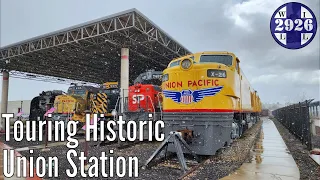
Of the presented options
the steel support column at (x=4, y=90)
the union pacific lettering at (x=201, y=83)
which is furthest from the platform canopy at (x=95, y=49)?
the union pacific lettering at (x=201, y=83)

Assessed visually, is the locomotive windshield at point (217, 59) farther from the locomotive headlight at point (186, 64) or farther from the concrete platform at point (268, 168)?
the concrete platform at point (268, 168)

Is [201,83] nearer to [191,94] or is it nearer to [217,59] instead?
[191,94]

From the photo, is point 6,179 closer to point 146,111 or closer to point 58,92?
point 146,111

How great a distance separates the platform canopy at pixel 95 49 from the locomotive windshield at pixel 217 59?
27.7ft

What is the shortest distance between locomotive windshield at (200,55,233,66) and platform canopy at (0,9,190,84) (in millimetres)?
8456

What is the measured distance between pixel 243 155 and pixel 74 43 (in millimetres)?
15271

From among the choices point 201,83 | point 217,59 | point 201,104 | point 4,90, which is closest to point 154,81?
point 217,59

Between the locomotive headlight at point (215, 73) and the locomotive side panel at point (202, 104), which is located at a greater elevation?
the locomotive headlight at point (215, 73)

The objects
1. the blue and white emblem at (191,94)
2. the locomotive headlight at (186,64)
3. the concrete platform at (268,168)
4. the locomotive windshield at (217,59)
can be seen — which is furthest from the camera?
the locomotive windshield at (217,59)

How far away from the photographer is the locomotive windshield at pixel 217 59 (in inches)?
295

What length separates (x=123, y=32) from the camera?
1678 cm

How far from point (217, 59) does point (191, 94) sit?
159 centimetres

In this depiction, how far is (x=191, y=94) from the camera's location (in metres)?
6.64

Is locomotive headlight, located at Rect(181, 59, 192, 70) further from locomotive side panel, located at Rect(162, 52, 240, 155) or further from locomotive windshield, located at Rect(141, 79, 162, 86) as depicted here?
locomotive windshield, located at Rect(141, 79, 162, 86)
